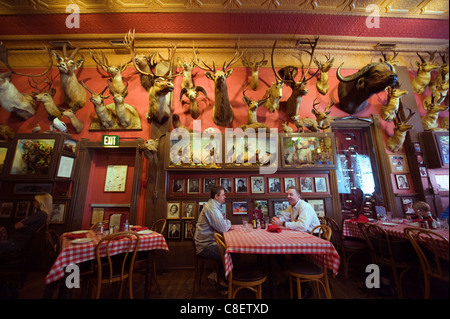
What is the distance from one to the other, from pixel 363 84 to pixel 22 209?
27.4 feet

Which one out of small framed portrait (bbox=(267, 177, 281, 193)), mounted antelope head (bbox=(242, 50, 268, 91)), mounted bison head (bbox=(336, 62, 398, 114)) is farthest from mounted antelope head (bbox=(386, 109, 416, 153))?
mounted antelope head (bbox=(242, 50, 268, 91))

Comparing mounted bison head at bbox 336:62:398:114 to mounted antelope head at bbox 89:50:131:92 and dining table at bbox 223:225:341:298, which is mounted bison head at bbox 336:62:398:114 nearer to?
dining table at bbox 223:225:341:298

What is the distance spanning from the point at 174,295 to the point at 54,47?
7.07m

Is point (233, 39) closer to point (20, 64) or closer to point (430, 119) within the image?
point (430, 119)

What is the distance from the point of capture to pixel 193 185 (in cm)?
425

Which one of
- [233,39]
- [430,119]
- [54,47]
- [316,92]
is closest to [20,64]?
[54,47]

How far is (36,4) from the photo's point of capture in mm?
4211

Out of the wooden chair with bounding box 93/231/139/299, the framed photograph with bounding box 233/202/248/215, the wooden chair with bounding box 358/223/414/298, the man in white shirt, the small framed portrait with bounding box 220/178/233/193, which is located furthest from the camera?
the small framed portrait with bounding box 220/178/233/193

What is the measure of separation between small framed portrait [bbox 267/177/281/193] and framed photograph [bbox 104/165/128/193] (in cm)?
356

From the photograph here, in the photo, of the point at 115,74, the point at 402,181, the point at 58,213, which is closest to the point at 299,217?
the point at 402,181

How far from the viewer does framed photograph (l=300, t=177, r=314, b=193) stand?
14.1 feet

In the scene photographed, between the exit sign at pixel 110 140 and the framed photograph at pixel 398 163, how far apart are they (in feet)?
22.5

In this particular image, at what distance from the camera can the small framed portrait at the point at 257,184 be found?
426 centimetres

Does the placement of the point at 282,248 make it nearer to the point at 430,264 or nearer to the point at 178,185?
the point at 430,264
